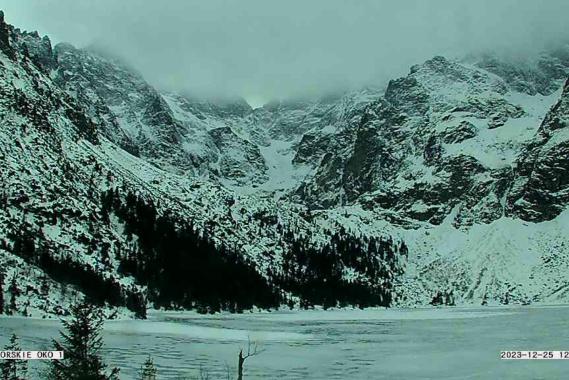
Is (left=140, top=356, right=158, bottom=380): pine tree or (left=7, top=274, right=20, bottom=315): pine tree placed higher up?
(left=7, top=274, right=20, bottom=315): pine tree

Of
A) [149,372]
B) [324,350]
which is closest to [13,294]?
[324,350]

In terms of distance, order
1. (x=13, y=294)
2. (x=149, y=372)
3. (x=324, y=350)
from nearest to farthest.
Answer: (x=149, y=372) → (x=324, y=350) → (x=13, y=294)

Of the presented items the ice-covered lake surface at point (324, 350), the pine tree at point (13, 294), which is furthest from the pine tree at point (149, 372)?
the pine tree at point (13, 294)

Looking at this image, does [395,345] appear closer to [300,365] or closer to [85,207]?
[300,365]

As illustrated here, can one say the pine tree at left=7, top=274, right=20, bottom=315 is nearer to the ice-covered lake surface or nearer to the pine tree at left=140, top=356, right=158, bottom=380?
the ice-covered lake surface

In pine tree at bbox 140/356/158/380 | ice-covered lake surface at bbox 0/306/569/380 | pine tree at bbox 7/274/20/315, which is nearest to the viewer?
pine tree at bbox 140/356/158/380

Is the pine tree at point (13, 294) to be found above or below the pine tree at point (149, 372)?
above

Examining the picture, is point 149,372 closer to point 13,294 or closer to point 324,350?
point 324,350

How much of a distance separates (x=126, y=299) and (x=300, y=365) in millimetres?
84159

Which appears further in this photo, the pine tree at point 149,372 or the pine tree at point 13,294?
the pine tree at point 13,294

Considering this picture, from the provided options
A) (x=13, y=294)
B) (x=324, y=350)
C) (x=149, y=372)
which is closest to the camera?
(x=149, y=372)

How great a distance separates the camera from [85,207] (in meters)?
173

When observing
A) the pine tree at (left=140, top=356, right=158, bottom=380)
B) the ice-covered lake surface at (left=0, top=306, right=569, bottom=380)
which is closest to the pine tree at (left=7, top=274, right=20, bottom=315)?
the ice-covered lake surface at (left=0, top=306, right=569, bottom=380)

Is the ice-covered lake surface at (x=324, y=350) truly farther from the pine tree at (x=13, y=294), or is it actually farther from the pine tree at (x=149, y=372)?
the pine tree at (x=13, y=294)
